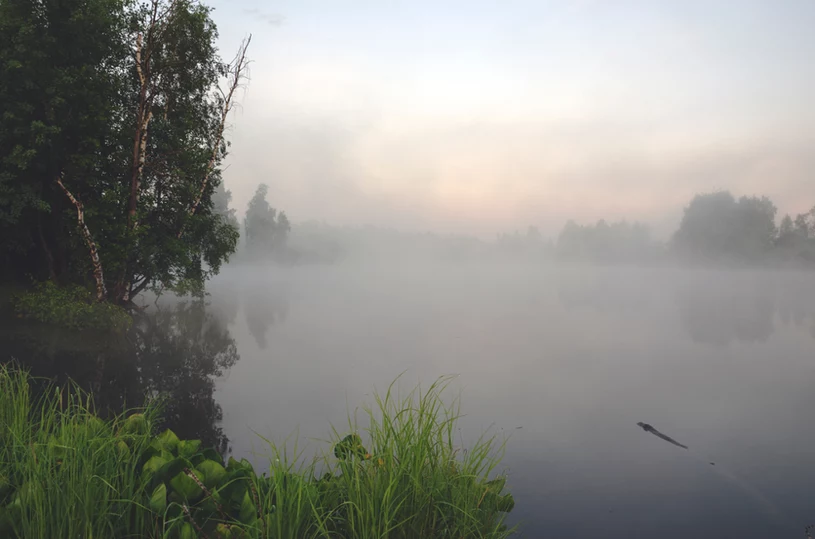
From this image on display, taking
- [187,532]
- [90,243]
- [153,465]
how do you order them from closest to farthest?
[187,532] → [153,465] → [90,243]

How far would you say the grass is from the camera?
10.7 feet

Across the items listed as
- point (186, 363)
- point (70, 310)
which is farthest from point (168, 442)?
point (70, 310)

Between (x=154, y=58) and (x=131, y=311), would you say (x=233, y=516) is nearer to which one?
(x=154, y=58)

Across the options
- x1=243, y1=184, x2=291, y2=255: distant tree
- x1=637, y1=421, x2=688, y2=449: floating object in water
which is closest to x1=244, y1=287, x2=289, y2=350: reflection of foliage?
x1=637, y1=421, x2=688, y2=449: floating object in water

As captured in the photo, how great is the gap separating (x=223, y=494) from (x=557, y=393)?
13.4 m

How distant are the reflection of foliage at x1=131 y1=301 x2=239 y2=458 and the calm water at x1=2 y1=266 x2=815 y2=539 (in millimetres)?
77

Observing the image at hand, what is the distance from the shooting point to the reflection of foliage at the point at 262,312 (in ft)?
78.2

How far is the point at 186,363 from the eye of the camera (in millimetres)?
15609

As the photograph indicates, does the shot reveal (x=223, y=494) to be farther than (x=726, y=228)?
No

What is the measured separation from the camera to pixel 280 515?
321 cm

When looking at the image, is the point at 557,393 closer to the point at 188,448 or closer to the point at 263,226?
the point at 188,448

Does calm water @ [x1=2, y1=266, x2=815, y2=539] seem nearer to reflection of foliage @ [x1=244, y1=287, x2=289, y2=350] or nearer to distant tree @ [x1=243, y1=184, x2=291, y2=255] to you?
reflection of foliage @ [x1=244, y1=287, x2=289, y2=350]

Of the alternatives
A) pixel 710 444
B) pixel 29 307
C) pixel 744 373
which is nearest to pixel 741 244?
pixel 744 373

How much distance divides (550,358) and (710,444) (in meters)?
9.63
